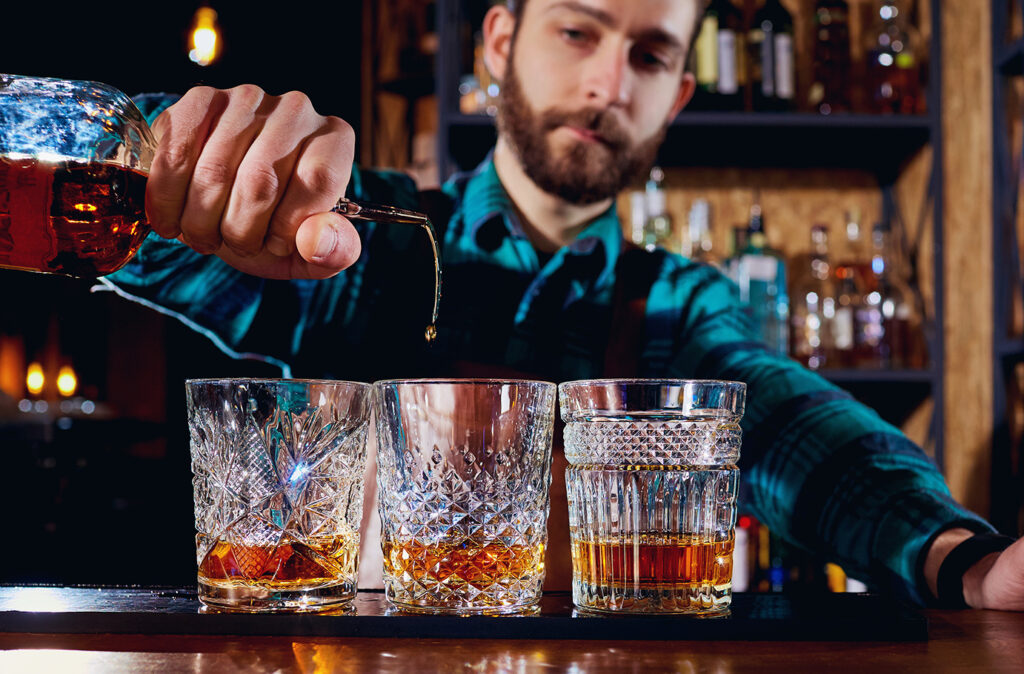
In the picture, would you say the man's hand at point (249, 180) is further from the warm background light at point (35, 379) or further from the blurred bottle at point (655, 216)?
the warm background light at point (35, 379)

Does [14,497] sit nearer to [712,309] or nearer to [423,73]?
[423,73]

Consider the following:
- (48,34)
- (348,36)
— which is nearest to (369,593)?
(348,36)

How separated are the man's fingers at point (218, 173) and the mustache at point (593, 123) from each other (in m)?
1.02

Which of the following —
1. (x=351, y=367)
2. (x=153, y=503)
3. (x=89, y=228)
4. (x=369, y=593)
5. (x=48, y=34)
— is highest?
(x=48, y=34)

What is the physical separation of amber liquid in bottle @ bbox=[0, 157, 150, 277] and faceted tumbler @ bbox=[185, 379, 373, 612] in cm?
22

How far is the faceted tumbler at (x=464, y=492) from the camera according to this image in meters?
0.61

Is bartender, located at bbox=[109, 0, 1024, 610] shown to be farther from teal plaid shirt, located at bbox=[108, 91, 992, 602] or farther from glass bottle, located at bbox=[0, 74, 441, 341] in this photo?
glass bottle, located at bbox=[0, 74, 441, 341]

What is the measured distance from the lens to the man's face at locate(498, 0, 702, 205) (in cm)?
168

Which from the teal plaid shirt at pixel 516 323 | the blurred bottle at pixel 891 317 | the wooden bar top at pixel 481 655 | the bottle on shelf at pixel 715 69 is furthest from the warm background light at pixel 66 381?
the wooden bar top at pixel 481 655

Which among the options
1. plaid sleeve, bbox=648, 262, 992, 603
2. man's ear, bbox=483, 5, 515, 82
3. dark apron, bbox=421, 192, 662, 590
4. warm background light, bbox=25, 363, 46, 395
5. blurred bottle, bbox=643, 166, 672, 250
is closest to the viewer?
plaid sleeve, bbox=648, 262, 992, 603

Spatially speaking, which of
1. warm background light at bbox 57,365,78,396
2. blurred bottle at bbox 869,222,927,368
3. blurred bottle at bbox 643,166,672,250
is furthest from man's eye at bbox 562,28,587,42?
warm background light at bbox 57,365,78,396

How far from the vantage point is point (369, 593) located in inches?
28.7

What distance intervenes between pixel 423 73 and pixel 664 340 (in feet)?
5.37

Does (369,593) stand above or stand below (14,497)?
above
